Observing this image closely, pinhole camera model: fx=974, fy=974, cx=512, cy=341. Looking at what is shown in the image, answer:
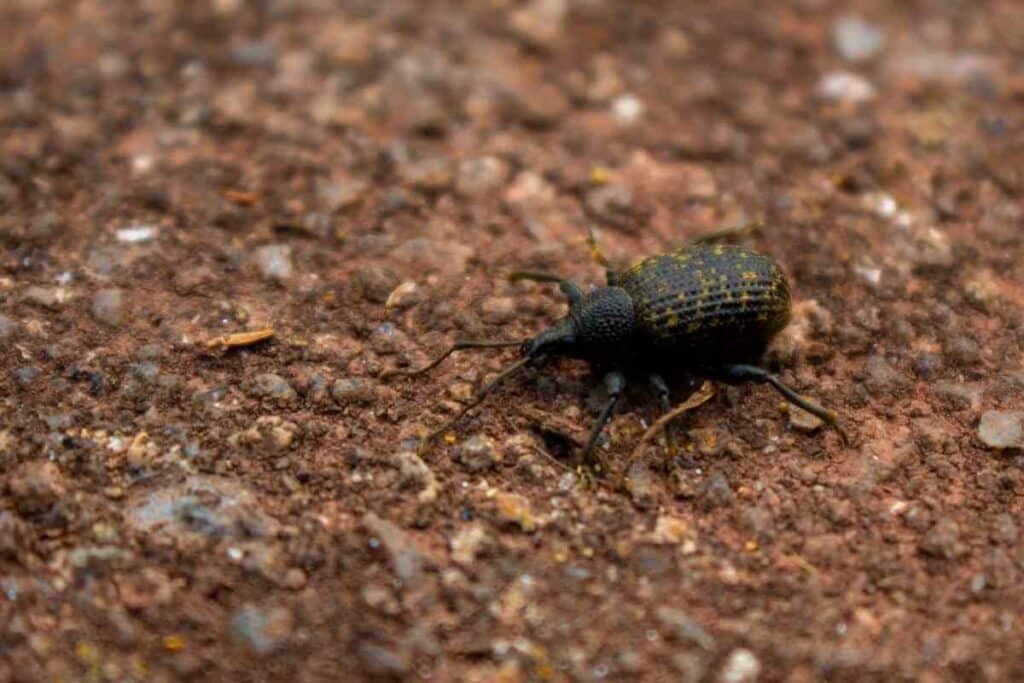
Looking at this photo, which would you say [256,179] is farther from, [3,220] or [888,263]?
[888,263]

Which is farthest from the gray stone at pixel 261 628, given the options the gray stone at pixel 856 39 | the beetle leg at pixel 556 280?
the gray stone at pixel 856 39

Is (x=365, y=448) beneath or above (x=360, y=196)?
beneath

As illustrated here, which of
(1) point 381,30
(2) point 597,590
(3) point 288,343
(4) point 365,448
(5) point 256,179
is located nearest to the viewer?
(2) point 597,590

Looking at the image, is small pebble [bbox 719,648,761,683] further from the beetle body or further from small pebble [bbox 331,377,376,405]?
small pebble [bbox 331,377,376,405]

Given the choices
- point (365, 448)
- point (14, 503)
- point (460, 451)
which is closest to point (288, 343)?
point (365, 448)

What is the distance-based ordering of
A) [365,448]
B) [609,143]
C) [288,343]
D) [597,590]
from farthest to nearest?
[609,143] < [288,343] < [365,448] < [597,590]

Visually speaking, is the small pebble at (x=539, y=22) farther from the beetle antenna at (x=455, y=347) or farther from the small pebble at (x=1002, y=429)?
the small pebble at (x=1002, y=429)

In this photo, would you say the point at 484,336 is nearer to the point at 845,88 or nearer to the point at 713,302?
the point at 713,302

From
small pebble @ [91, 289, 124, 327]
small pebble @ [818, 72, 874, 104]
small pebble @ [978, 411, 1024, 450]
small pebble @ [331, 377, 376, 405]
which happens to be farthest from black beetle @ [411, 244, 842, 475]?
→ small pebble @ [818, 72, 874, 104]
